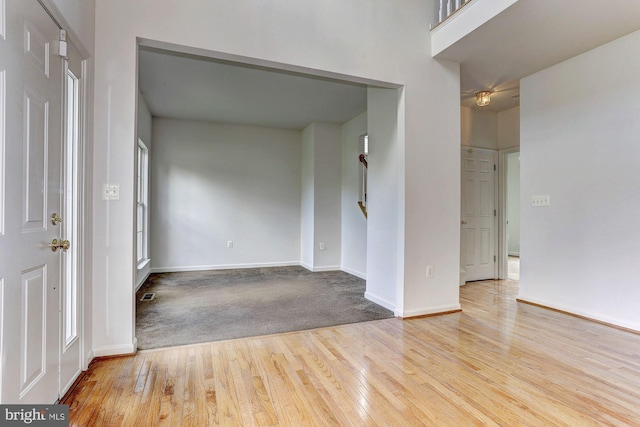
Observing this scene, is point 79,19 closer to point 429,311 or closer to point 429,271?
point 429,271

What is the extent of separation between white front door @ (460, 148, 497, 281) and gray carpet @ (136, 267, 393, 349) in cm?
169

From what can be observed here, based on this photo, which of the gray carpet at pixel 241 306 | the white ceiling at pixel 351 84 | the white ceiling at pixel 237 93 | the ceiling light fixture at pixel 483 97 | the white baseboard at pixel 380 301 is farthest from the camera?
the ceiling light fixture at pixel 483 97

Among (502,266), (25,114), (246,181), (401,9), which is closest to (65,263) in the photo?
(25,114)

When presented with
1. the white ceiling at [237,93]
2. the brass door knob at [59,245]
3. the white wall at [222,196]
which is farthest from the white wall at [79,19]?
the white wall at [222,196]

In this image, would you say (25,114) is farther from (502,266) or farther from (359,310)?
(502,266)

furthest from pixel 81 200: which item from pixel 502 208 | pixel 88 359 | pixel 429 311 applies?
pixel 502 208

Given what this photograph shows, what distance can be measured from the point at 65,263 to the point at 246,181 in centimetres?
408

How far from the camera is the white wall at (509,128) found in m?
4.59

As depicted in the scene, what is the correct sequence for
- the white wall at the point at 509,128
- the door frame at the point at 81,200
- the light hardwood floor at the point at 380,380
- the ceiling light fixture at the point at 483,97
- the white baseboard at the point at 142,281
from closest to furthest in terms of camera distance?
the light hardwood floor at the point at 380,380, the door frame at the point at 81,200, the ceiling light fixture at the point at 483,97, the white baseboard at the point at 142,281, the white wall at the point at 509,128

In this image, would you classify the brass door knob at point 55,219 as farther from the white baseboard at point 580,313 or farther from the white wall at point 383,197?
the white baseboard at point 580,313

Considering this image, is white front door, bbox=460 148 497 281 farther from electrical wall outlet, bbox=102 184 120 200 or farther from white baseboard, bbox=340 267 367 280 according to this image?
electrical wall outlet, bbox=102 184 120 200

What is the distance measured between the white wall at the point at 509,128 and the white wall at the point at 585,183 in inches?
41.4

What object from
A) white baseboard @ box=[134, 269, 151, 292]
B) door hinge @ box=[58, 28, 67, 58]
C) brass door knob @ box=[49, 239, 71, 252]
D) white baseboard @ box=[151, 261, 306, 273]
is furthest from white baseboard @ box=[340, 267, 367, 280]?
door hinge @ box=[58, 28, 67, 58]

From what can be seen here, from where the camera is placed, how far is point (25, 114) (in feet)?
4.45
